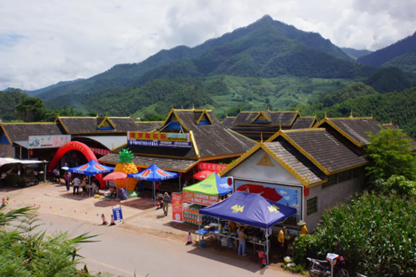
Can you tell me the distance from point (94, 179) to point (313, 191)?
18793mm

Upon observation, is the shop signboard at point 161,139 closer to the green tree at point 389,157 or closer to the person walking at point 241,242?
the green tree at point 389,157

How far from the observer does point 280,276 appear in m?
12.2

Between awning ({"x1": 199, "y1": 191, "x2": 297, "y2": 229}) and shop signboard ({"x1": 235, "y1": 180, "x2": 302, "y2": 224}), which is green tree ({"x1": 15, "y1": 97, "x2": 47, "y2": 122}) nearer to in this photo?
shop signboard ({"x1": 235, "y1": 180, "x2": 302, "y2": 224})

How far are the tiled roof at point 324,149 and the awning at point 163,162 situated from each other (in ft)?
28.6

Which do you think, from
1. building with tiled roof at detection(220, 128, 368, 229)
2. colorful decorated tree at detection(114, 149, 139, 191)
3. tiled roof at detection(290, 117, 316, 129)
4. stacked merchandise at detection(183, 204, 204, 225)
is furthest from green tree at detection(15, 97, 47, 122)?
building with tiled roof at detection(220, 128, 368, 229)

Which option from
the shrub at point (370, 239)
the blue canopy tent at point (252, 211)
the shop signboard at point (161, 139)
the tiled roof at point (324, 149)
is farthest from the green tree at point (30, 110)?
the shrub at point (370, 239)

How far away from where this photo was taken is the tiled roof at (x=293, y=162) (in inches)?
570

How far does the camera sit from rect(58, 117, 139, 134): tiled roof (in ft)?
126

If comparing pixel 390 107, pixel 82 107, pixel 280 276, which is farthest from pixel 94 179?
pixel 82 107

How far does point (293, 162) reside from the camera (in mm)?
15094

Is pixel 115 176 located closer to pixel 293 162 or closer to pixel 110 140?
pixel 293 162

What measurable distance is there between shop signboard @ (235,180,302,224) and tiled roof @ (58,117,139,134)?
27435 millimetres

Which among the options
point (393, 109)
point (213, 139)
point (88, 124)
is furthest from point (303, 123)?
point (393, 109)

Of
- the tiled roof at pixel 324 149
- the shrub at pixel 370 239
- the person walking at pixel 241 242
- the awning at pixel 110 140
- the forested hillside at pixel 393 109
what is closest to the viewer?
the shrub at pixel 370 239
